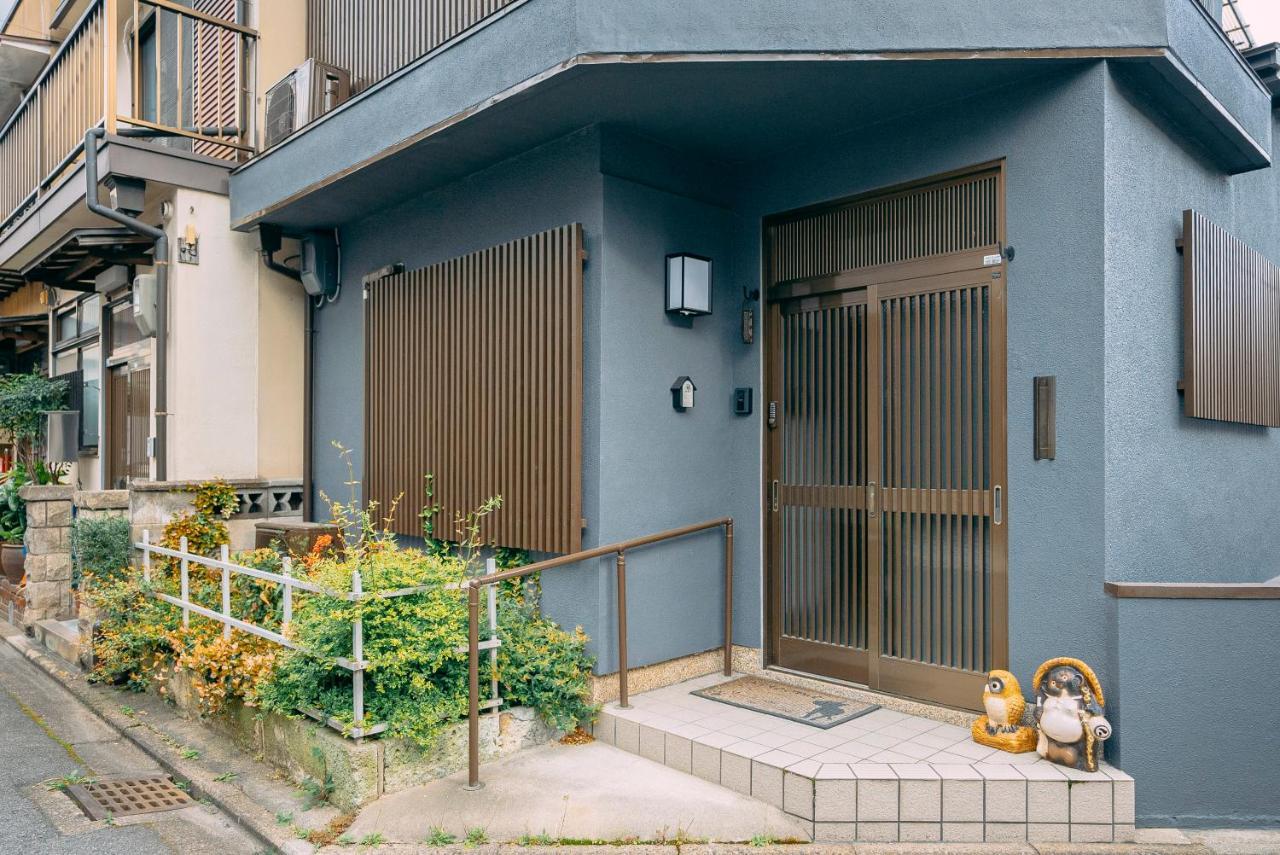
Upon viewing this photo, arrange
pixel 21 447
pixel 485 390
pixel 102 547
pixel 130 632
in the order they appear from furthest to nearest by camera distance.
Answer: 1. pixel 21 447
2. pixel 102 547
3. pixel 130 632
4. pixel 485 390

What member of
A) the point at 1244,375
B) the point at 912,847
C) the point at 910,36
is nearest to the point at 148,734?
the point at 912,847

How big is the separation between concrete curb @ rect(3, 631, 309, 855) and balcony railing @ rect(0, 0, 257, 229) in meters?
4.31

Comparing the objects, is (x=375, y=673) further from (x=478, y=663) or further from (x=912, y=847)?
(x=912, y=847)

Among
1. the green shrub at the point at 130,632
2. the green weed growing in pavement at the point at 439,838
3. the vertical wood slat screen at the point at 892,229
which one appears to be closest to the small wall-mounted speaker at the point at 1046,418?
the vertical wood slat screen at the point at 892,229

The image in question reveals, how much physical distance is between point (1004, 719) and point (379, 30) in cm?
661

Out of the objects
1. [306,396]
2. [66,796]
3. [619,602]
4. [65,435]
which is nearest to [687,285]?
[619,602]

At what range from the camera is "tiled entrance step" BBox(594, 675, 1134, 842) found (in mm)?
3914

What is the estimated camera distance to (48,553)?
805 centimetres

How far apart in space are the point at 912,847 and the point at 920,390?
2.38m

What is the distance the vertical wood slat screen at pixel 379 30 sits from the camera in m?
6.46

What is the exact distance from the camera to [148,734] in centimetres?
568

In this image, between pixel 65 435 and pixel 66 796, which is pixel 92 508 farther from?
pixel 65 435

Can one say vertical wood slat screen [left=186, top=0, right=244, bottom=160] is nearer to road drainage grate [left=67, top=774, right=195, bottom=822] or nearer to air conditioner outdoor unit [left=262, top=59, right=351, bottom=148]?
air conditioner outdoor unit [left=262, top=59, right=351, bottom=148]

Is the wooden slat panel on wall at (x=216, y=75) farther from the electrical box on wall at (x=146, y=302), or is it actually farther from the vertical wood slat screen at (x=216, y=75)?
the electrical box on wall at (x=146, y=302)
